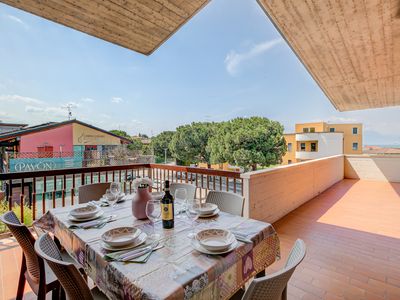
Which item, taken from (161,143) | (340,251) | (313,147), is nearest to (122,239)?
(340,251)

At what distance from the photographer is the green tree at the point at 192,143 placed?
1875 cm

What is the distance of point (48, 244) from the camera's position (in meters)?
1.03

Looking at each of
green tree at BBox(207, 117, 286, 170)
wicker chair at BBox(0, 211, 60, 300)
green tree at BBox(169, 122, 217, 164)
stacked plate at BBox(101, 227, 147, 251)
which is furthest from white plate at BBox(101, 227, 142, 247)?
green tree at BBox(169, 122, 217, 164)

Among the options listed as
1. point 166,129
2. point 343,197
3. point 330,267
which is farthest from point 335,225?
point 166,129

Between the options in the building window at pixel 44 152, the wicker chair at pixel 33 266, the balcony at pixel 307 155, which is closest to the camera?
the wicker chair at pixel 33 266

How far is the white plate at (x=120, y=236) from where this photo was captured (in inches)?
39.2

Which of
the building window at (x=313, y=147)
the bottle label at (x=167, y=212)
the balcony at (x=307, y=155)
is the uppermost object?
the building window at (x=313, y=147)

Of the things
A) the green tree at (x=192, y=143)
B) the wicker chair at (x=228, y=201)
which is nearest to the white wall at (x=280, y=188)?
the wicker chair at (x=228, y=201)

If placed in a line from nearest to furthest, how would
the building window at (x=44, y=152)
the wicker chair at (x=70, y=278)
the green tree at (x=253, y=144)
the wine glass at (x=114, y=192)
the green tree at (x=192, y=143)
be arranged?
1. the wicker chair at (x=70, y=278)
2. the wine glass at (x=114, y=192)
3. the building window at (x=44, y=152)
4. the green tree at (x=253, y=144)
5. the green tree at (x=192, y=143)

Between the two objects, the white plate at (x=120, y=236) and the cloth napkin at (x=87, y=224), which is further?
the cloth napkin at (x=87, y=224)

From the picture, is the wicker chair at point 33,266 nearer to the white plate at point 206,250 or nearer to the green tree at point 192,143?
the white plate at point 206,250

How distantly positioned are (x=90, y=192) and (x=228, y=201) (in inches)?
57.0

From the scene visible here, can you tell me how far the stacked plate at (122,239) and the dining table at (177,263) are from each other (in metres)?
0.04

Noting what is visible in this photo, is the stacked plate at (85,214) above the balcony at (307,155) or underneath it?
above
